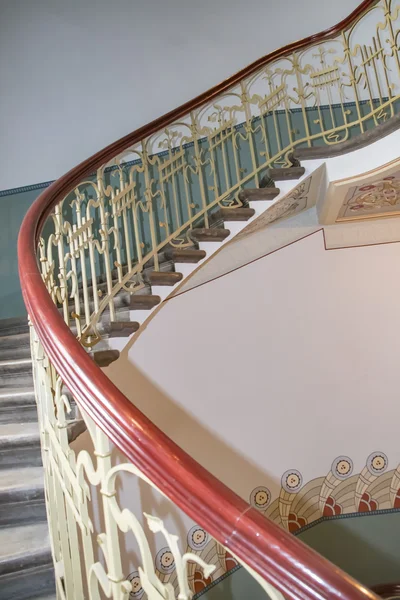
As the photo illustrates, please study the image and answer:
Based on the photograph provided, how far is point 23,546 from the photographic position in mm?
1604

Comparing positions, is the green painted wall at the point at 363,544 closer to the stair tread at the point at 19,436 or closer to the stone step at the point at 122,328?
the stone step at the point at 122,328

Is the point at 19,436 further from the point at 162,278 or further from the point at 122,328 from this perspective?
the point at 162,278

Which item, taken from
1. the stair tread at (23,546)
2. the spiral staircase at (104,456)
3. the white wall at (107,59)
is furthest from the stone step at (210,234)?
the white wall at (107,59)

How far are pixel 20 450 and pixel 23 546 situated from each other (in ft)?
1.77

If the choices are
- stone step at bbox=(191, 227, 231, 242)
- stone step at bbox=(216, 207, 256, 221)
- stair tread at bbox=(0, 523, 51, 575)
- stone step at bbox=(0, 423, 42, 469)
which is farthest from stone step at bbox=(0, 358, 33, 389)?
stone step at bbox=(216, 207, 256, 221)

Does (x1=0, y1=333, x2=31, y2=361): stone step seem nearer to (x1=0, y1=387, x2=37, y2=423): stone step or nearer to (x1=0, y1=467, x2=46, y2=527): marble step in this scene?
(x1=0, y1=387, x2=37, y2=423): stone step

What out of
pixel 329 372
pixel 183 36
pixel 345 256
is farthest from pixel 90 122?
pixel 329 372

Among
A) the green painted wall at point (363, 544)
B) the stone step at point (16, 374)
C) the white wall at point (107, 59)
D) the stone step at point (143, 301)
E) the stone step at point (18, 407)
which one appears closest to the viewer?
the stone step at point (18, 407)

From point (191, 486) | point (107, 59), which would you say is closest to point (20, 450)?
point (191, 486)

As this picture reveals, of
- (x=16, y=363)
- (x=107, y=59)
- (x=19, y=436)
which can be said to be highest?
(x=107, y=59)

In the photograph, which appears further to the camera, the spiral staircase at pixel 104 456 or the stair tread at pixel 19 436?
the stair tread at pixel 19 436

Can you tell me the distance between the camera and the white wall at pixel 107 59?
4.52 metres

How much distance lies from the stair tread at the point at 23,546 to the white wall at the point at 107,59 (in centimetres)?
357

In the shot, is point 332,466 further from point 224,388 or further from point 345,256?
point 345,256
